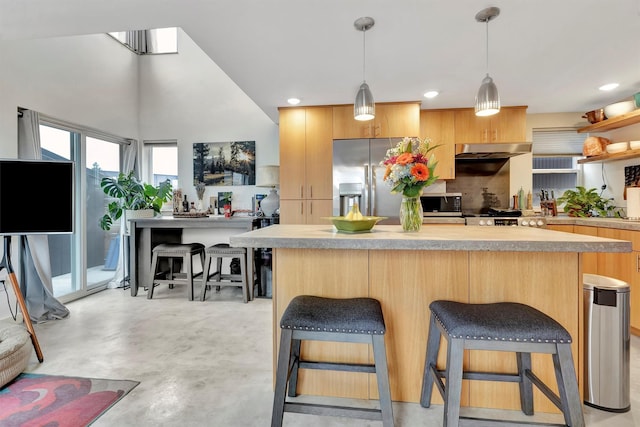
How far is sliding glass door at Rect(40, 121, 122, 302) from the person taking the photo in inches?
147

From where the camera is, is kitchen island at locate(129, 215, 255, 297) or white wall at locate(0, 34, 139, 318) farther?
kitchen island at locate(129, 215, 255, 297)

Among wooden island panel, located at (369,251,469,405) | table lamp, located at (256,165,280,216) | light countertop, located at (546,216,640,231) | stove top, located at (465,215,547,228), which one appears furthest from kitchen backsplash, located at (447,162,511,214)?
wooden island panel, located at (369,251,469,405)

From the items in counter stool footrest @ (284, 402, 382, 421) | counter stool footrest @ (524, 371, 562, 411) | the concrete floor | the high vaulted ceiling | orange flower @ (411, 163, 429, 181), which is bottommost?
the concrete floor

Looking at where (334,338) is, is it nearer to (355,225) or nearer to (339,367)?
(339,367)

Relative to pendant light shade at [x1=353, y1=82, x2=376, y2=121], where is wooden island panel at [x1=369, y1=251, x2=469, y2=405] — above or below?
below

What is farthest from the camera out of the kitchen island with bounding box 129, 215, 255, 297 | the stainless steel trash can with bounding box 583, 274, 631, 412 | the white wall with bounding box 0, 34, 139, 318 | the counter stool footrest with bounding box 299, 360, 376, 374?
the kitchen island with bounding box 129, 215, 255, 297

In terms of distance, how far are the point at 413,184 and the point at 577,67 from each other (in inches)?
92.9

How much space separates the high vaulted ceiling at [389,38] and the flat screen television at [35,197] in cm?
97

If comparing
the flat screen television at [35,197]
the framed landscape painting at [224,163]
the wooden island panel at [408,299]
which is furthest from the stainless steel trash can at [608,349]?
the framed landscape painting at [224,163]

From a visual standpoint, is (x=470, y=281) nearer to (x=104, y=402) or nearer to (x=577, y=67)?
(x=104, y=402)

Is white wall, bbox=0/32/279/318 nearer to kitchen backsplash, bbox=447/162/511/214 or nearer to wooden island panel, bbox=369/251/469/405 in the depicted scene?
kitchen backsplash, bbox=447/162/511/214

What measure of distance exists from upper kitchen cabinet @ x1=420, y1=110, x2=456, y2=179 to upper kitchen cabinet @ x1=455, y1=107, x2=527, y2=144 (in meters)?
0.10

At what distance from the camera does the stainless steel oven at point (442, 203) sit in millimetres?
4141

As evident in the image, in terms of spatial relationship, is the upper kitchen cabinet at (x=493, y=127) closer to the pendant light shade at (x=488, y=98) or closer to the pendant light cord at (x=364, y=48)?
the pendant light cord at (x=364, y=48)
